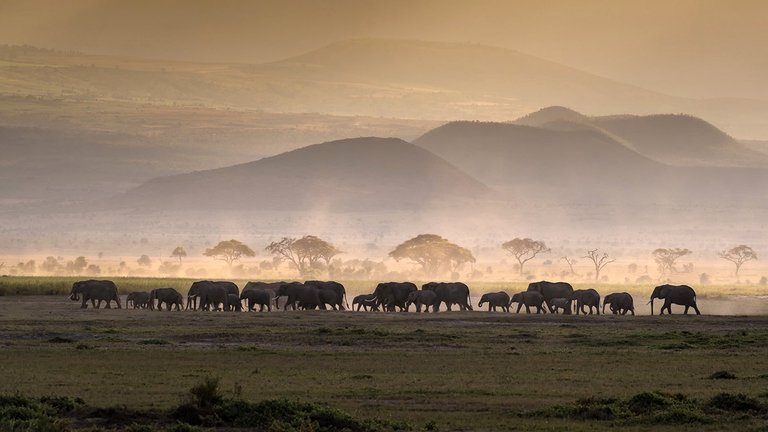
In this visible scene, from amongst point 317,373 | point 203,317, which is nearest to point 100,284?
point 203,317

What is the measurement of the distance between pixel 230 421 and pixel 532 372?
1074cm

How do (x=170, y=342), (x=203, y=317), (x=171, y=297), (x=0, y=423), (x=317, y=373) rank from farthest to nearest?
(x=171, y=297), (x=203, y=317), (x=170, y=342), (x=317, y=373), (x=0, y=423)

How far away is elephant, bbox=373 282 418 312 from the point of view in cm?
6431

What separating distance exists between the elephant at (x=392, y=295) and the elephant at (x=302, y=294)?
11.6 ft

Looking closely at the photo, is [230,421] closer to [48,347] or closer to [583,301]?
[48,347]

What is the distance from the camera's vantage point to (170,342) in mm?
38375

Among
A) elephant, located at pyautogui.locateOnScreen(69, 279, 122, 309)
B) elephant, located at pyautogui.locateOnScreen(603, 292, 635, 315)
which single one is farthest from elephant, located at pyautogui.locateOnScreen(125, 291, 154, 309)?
elephant, located at pyautogui.locateOnScreen(603, 292, 635, 315)

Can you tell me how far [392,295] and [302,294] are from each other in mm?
5027

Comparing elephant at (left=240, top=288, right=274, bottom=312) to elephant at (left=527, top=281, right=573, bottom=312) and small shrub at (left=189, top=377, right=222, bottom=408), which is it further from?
small shrub at (left=189, top=377, right=222, bottom=408)

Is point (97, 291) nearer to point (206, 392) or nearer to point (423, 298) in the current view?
point (423, 298)

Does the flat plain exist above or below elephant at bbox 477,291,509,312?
below

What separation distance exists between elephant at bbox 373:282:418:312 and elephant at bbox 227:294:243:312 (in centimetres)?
785

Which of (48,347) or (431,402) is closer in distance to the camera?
(431,402)

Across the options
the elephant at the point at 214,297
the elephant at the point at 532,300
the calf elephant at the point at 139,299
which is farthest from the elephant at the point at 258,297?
the elephant at the point at 532,300
